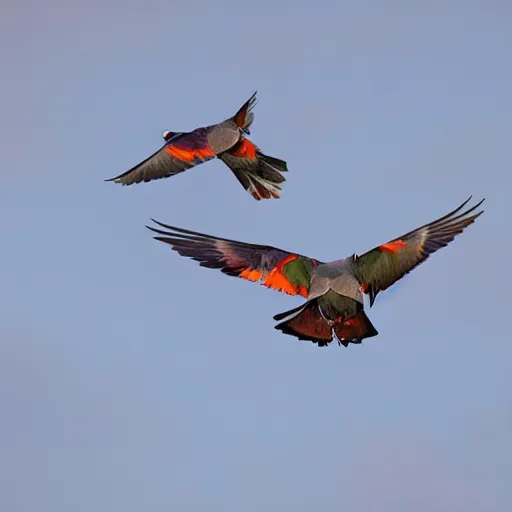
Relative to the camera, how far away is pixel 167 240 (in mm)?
35125

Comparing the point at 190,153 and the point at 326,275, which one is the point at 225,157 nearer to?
the point at 190,153

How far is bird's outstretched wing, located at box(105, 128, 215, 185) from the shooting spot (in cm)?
4016

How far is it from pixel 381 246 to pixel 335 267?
1.28 m

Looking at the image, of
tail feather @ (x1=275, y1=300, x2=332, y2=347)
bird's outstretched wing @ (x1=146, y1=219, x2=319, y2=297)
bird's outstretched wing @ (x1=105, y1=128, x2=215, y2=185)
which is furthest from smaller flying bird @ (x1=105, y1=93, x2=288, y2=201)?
tail feather @ (x1=275, y1=300, x2=332, y2=347)

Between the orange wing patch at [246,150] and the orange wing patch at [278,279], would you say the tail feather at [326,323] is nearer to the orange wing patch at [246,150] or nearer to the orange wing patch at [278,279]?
the orange wing patch at [278,279]

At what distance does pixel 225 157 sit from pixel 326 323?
867 cm

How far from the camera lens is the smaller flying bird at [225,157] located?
40.0 m

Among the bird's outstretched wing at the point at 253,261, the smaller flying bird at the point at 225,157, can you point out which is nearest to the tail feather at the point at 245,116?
the smaller flying bird at the point at 225,157

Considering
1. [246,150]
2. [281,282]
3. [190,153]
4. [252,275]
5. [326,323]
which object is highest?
[246,150]

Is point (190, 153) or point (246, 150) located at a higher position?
point (246, 150)

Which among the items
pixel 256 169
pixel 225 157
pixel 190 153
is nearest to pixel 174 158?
pixel 190 153

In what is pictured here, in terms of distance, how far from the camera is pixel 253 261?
34406 mm

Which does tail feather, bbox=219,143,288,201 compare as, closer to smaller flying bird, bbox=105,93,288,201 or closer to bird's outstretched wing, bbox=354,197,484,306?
smaller flying bird, bbox=105,93,288,201

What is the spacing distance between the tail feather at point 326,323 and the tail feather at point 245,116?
7819 mm
